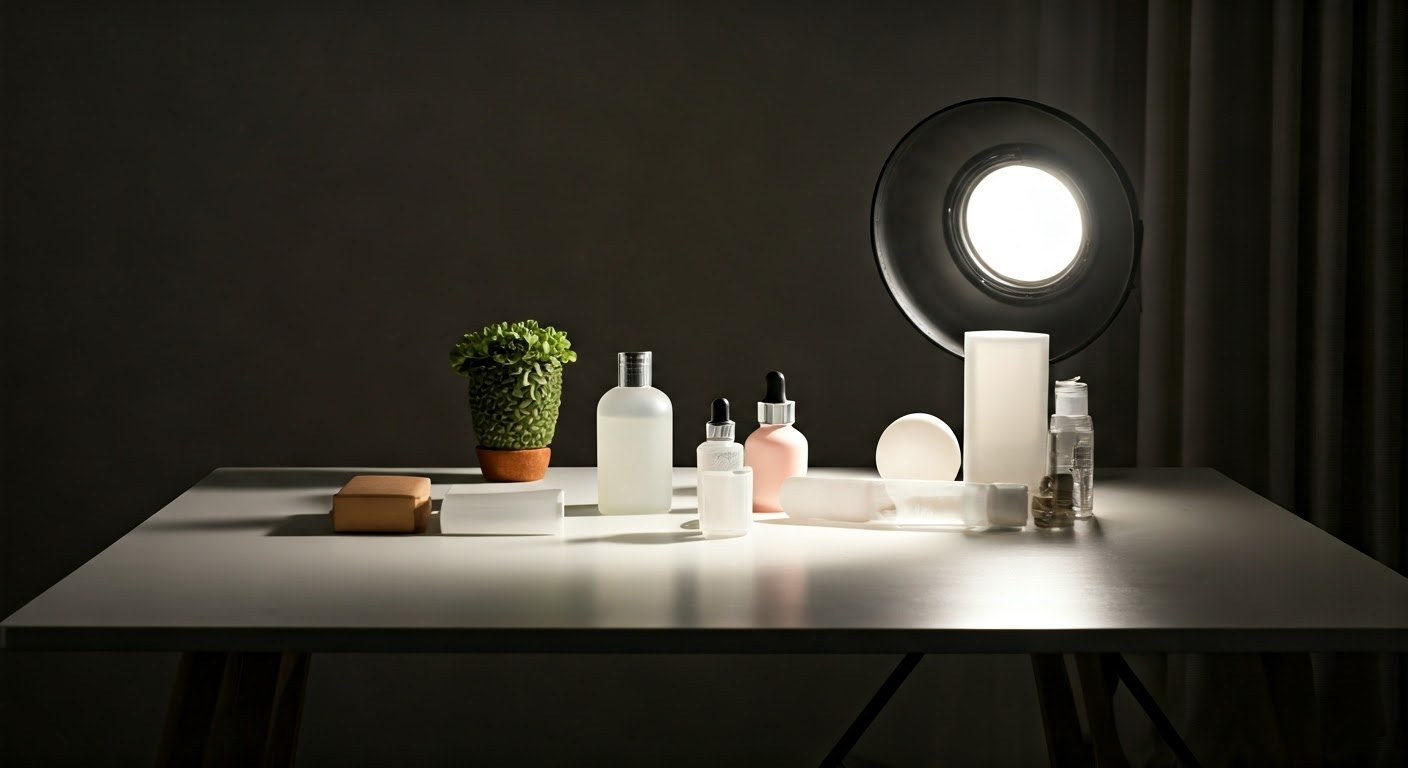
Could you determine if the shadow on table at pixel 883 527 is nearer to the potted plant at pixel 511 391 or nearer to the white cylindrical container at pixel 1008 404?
the white cylindrical container at pixel 1008 404

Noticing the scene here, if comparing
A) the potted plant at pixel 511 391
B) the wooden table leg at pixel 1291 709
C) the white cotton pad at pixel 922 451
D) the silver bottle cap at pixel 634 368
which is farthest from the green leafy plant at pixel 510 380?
the wooden table leg at pixel 1291 709

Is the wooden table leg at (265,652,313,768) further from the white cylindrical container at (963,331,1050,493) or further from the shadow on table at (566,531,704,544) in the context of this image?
the white cylindrical container at (963,331,1050,493)

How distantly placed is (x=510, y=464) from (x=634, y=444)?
23cm

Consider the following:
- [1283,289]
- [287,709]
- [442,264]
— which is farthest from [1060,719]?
[442,264]

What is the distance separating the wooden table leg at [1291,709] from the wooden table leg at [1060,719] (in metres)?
0.29

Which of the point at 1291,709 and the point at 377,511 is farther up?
the point at 377,511

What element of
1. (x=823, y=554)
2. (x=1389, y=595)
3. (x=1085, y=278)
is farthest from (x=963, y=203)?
(x=1389, y=595)

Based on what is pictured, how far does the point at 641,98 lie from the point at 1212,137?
3.07ft

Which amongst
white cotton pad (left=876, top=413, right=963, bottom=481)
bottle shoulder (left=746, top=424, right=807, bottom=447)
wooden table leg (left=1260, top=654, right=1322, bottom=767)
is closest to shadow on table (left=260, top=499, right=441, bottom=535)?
bottle shoulder (left=746, top=424, right=807, bottom=447)

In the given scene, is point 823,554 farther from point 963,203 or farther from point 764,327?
point 764,327

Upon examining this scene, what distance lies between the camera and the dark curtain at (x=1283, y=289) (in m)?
2.02

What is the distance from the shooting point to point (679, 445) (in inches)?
90.7

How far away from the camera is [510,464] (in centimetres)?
159

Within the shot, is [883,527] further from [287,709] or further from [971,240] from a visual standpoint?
[287,709]
